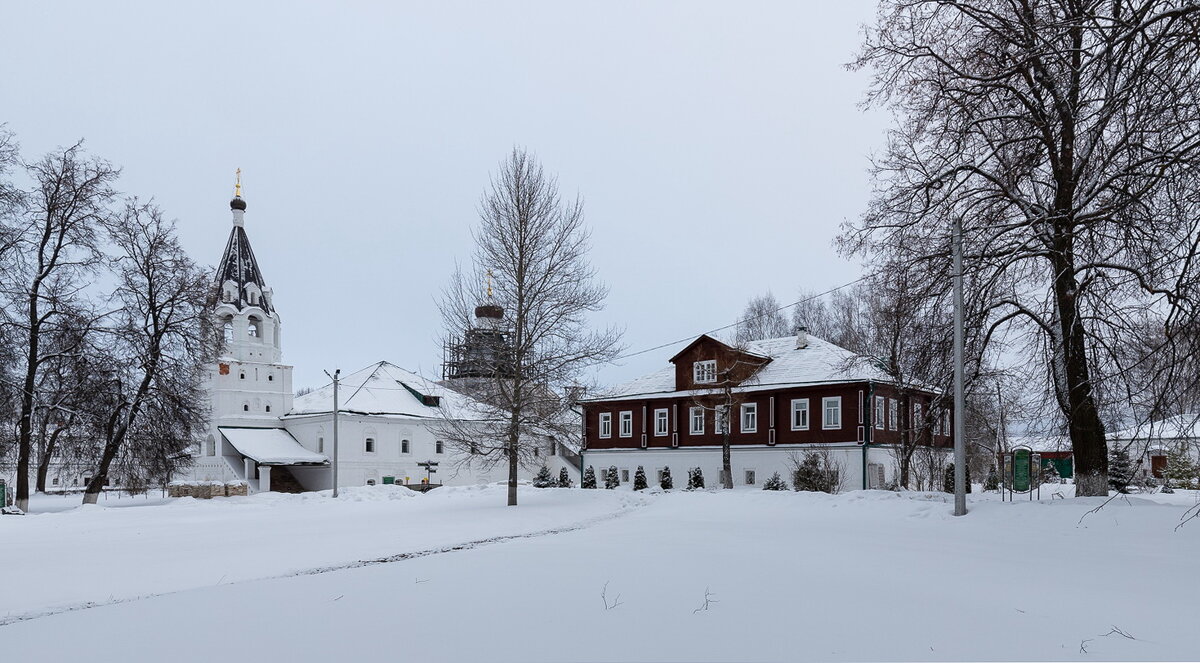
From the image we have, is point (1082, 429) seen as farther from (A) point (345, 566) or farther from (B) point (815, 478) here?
(A) point (345, 566)

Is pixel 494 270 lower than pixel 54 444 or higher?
higher

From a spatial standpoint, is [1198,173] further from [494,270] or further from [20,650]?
[494,270]

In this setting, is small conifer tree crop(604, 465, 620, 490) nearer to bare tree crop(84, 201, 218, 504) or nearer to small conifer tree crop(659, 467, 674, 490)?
small conifer tree crop(659, 467, 674, 490)

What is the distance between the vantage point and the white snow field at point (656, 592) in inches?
265

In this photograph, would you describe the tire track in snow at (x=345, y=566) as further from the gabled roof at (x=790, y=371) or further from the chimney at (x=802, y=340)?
the chimney at (x=802, y=340)

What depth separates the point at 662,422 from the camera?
43.2m

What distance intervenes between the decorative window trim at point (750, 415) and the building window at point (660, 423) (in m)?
4.33

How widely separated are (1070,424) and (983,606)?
1032 centimetres

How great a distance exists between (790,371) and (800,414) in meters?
2.10

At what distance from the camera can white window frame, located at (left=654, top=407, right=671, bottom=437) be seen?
42.9m

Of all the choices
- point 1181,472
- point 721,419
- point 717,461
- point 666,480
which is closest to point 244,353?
point 666,480

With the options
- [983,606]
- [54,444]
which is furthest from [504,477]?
[983,606]

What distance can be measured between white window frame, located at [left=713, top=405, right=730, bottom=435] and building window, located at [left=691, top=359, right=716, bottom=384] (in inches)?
65.9

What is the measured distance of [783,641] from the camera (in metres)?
6.80
